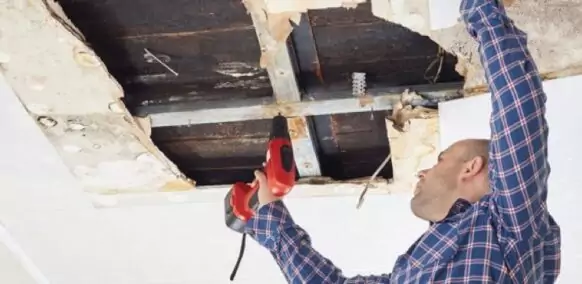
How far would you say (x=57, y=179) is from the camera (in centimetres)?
231

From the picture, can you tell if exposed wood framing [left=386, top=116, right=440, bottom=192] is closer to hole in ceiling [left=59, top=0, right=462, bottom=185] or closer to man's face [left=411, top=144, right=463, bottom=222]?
hole in ceiling [left=59, top=0, right=462, bottom=185]

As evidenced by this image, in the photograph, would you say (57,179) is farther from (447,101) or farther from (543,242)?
(543,242)

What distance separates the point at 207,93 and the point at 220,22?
0.92 feet

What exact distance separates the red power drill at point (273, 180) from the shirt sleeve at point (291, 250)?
59 mm

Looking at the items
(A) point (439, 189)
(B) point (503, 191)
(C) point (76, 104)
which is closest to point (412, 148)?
(A) point (439, 189)

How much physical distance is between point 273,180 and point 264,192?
5cm

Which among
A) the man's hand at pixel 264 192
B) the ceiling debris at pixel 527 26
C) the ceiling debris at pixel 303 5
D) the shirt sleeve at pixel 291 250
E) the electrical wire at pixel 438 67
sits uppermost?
the ceiling debris at pixel 303 5

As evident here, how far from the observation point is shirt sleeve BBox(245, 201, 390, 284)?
69.7 inches

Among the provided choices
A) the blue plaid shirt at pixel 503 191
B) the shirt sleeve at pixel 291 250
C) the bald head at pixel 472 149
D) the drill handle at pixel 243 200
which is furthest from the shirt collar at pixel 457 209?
the drill handle at pixel 243 200

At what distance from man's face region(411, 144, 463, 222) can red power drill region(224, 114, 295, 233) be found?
1.14 ft

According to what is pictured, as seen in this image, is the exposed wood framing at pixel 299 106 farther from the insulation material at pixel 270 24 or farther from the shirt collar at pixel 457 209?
the shirt collar at pixel 457 209

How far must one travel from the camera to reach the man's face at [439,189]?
1.53 metres

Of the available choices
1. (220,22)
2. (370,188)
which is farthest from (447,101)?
(220,22)

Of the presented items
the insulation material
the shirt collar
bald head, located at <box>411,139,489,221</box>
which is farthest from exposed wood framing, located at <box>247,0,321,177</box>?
the shirt collar
